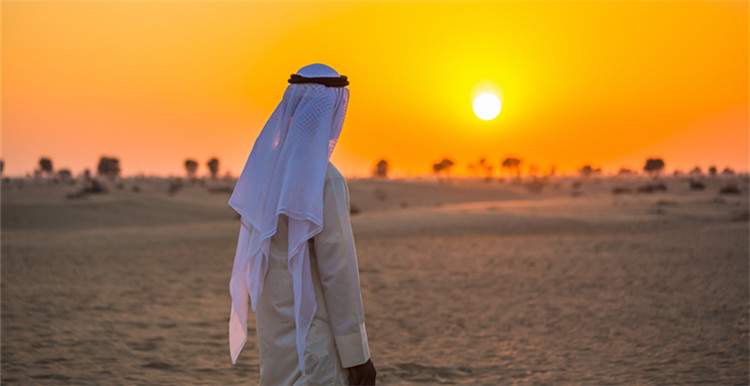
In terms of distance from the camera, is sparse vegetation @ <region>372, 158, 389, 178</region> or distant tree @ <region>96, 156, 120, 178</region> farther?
sparse vegetation @ <region>372, 158, 389, 178</region>

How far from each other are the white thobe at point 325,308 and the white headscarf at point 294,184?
2.6 inches

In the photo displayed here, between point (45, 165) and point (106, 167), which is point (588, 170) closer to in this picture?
point (106, 167)

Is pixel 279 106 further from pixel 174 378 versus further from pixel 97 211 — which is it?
pixel 97 211

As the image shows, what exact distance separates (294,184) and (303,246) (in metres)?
0.31

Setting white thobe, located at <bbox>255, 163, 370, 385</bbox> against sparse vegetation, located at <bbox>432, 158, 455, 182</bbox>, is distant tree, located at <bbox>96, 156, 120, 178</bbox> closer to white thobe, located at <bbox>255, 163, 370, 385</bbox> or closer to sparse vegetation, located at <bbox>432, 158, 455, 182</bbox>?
sparse vegetation, located at <bbox>432, 158, 455, 182</bbox>

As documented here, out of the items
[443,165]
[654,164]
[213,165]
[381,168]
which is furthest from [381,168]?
[654,164]

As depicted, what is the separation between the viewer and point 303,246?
3.13m

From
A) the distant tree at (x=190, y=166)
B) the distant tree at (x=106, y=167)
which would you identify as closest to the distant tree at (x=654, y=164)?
the distant tree at (x=190, y=166)

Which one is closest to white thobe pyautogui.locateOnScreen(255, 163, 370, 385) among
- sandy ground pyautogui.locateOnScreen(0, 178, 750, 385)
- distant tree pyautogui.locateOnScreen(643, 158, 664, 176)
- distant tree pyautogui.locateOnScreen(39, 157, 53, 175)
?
sandy ground pyautogui.locateOnScreen(0, 178, 750, 385)

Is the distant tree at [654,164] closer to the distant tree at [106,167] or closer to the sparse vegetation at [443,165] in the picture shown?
the sparse vegetation at [443,165]

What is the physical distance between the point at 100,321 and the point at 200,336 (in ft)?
5.99

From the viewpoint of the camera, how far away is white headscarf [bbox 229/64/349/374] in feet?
10.1

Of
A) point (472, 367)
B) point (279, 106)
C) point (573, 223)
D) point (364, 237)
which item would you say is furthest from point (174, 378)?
point (573, 223)

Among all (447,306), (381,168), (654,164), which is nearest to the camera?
(447,306)
